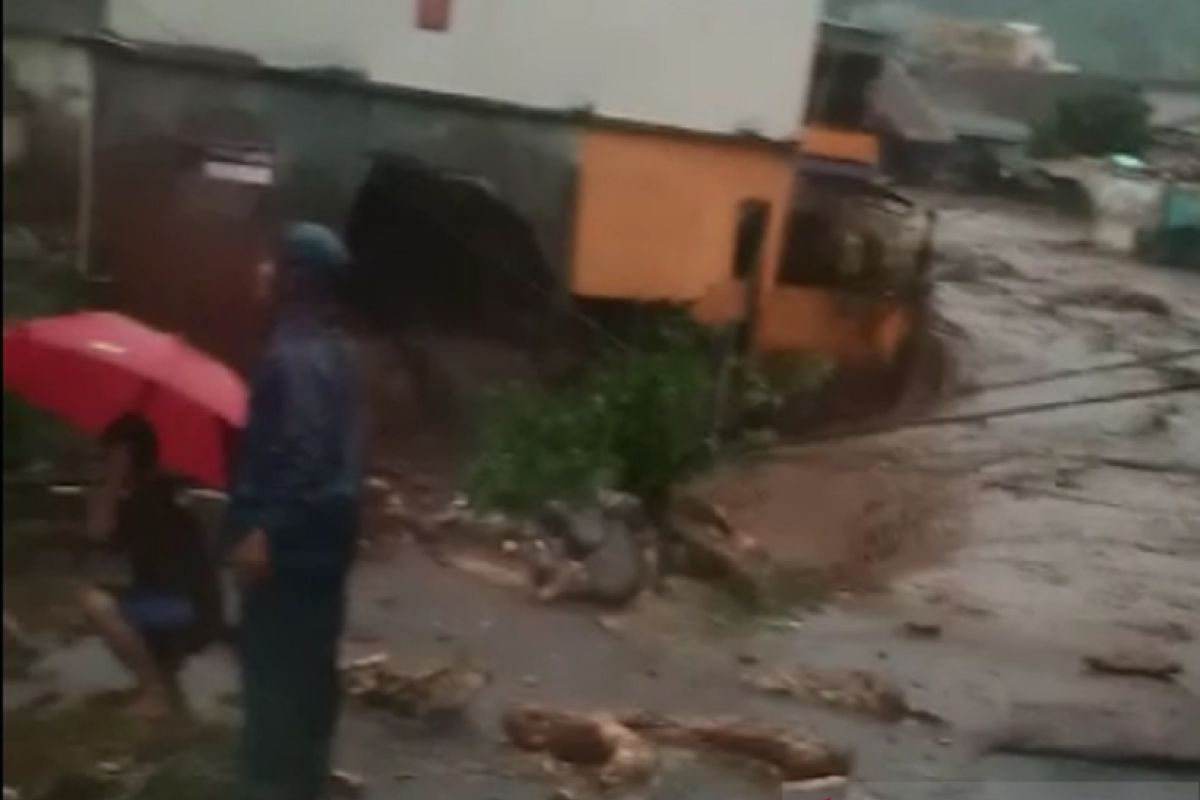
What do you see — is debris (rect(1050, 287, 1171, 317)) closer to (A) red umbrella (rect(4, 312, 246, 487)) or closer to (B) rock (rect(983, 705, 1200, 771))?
(B) rock (rect(983, 705, 1200, 771))

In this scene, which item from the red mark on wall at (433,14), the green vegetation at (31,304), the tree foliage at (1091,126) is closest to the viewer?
the green vegetation at (31,304)

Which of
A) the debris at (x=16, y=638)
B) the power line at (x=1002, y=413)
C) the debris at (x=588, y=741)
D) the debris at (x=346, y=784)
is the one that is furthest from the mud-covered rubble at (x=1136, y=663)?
the debris at (x=16, y=638)

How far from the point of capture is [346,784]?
83 centimetres

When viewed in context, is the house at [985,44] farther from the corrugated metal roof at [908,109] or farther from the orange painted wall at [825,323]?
the orange painted wall at [825,323]

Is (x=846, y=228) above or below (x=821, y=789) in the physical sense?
above

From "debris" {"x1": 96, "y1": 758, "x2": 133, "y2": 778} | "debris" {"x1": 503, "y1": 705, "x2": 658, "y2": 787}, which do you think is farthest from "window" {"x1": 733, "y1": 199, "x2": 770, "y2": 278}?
"debris" {"x1": 96, "y1": 758, "x2": 133, "y2": 778}

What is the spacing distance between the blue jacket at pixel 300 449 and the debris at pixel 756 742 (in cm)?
18

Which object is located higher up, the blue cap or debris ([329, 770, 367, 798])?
the blue cap

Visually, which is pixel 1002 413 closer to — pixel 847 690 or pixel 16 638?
pixel 847 690

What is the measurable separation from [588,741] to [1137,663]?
0.27 meters

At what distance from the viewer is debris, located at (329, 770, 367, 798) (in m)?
0.82

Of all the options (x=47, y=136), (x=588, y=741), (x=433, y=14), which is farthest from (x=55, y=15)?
(x=588, y=741)

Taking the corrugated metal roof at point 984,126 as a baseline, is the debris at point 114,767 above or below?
below

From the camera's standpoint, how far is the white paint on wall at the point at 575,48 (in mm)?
774
